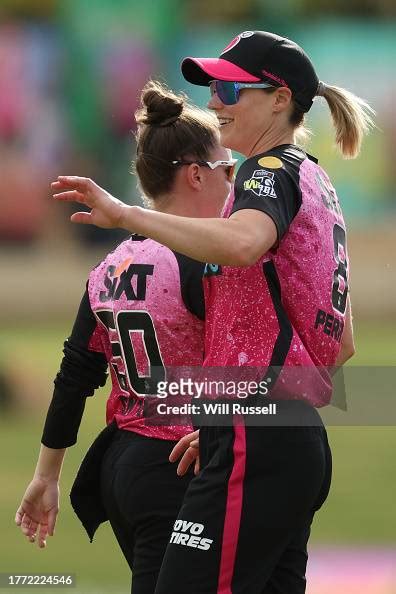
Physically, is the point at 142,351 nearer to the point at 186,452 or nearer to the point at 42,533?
the point at 186,452

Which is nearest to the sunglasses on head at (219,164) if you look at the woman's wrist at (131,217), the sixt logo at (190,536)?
the woman's wrist at (131,217)

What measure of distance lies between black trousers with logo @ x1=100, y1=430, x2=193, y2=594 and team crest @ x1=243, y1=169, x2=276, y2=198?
31.7 inches

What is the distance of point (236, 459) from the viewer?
293cm

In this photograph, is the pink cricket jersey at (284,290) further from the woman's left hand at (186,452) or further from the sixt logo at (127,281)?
the sixt logo at (127,281)

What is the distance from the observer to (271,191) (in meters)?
2.92

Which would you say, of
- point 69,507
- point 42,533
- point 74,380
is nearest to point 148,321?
point 74,380

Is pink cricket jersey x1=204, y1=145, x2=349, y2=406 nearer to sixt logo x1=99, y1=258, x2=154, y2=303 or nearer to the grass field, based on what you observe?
sixt logo x1=99, y1=258, x2=154, y2=303

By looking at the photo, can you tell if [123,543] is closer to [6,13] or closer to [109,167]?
[109,167]

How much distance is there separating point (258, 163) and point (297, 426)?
608 mm

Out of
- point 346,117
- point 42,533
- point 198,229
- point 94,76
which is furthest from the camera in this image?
point 94,76

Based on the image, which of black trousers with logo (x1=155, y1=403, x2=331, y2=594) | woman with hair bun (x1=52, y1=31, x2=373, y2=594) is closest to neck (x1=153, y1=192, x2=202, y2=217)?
woman with hair bun (x1=52, y1=31, x2=373, y2=594)

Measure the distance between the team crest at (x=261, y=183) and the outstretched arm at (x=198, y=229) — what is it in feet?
0.20

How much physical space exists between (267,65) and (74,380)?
3.43ft

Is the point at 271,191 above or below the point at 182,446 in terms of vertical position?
above
